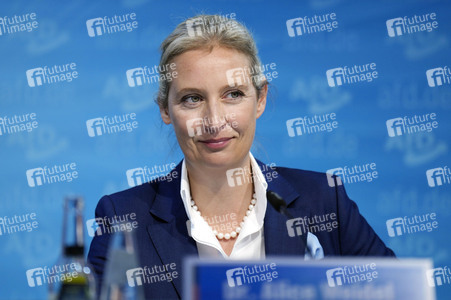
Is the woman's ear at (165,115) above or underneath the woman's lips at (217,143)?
above

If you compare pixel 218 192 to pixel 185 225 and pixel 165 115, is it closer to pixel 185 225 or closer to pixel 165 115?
pixel 185 225

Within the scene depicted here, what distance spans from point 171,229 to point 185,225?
4cm

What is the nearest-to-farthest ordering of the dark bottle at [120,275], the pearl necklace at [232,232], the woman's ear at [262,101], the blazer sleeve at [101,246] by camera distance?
the dark bottle at [120,275] → the blazer sleeve at [101,246] → the pearl necklace at [232,232] → the woman's ear at [262,101]

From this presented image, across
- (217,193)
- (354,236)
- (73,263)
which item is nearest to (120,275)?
(73,263)

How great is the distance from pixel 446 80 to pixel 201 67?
172 centimetres

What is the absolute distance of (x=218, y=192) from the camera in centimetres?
176

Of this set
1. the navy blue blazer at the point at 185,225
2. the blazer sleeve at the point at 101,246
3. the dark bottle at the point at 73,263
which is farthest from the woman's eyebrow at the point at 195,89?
the dark bottle at the point at 73,263

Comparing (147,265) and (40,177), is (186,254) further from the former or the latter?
(40,177)

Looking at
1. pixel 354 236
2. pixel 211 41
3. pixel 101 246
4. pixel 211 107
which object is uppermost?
pixel 211 41

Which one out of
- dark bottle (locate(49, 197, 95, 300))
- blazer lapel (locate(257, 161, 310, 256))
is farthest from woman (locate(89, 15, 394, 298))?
dark bottle (locate(49, 197, 95, 300))

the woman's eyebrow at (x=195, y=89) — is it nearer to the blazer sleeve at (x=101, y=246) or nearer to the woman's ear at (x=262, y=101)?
the woman's ear at (x=262, y=101)

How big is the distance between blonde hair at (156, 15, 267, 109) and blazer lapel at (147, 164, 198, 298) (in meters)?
0.29

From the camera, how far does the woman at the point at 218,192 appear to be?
1.64m

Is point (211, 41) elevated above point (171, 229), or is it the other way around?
point (211, 41)
